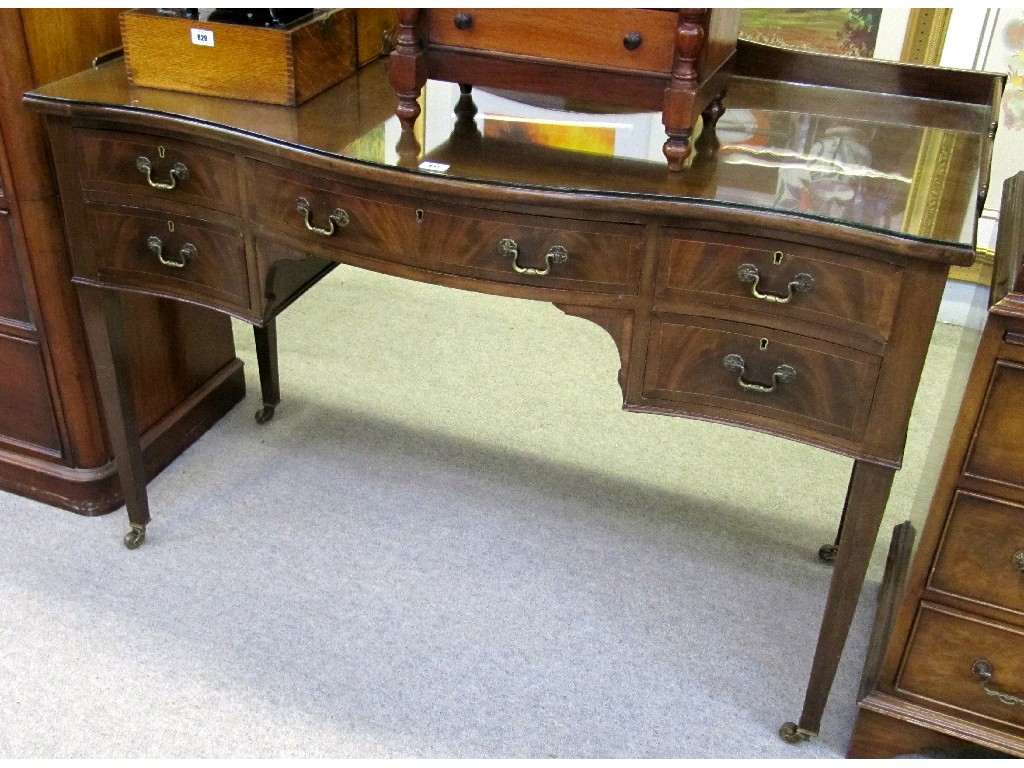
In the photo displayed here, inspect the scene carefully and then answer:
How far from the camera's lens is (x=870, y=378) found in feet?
5.05

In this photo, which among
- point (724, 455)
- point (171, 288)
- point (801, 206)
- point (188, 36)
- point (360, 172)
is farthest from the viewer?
point (724, 455)

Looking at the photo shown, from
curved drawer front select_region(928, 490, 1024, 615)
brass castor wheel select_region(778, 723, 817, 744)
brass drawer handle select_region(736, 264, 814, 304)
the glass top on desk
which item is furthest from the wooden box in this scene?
brass castor wheel select_region(778, 723, 817, 744)

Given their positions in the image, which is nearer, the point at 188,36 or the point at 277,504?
the point at 188,36

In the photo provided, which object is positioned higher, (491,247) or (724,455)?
(491,247)

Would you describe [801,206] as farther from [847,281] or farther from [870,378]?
[870,378]

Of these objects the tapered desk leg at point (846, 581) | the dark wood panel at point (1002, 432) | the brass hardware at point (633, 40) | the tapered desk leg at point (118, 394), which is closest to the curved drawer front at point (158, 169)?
the tapered desk leg at point (118, 394)

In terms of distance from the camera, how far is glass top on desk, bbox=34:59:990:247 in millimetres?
1508

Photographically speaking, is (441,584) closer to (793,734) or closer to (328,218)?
(793,734)

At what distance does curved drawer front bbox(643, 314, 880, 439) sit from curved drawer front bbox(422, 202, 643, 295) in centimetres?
12

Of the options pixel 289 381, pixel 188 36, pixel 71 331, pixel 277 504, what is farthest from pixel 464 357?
pixel 188 36

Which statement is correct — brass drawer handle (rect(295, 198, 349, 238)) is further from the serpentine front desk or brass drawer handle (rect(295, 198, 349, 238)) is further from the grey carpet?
the grey carpet

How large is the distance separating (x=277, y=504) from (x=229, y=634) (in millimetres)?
426

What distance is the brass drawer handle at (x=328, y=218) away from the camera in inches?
67.5

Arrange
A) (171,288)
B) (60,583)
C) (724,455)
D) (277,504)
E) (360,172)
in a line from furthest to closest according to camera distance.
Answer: (724,455) → (277,504) → (60,583) → (171,288) → (360,172)
